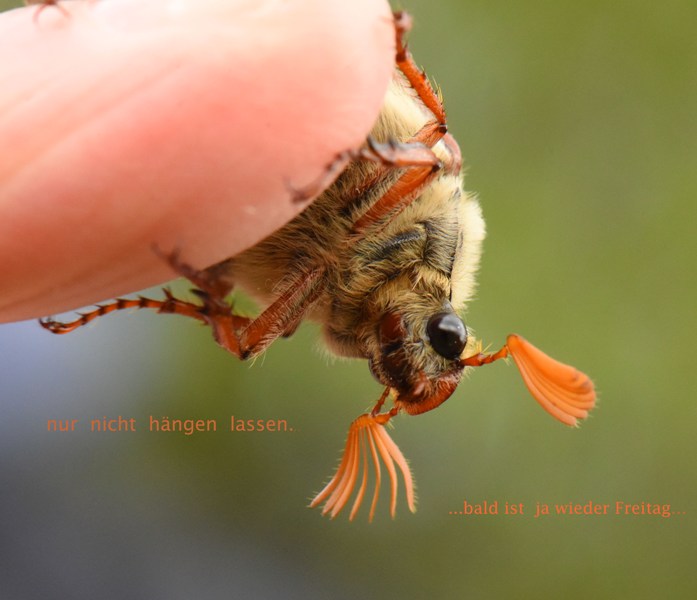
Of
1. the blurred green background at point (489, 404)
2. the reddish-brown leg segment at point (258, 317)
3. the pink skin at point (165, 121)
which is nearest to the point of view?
the pink skin at point (165, 121)

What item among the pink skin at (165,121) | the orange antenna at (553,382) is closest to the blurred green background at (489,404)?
the orange antenna at (553,382)

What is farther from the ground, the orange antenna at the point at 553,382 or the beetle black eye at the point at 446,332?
the beetle black eye at the point at 446,332

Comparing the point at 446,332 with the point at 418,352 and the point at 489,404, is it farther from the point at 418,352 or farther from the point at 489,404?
the point at 489,404

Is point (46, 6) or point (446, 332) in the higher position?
point (46, 6)

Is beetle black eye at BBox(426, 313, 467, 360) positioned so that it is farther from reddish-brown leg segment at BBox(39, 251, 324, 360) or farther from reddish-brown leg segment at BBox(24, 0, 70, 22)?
reddish-brown leg segment at BBox(24, 0, 70, 22)

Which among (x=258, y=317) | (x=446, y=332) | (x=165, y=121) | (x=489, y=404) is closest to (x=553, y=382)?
(x=446, y=332)

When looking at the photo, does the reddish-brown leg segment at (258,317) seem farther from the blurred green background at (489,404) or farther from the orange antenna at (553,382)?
the blurred green background at (489,404)
